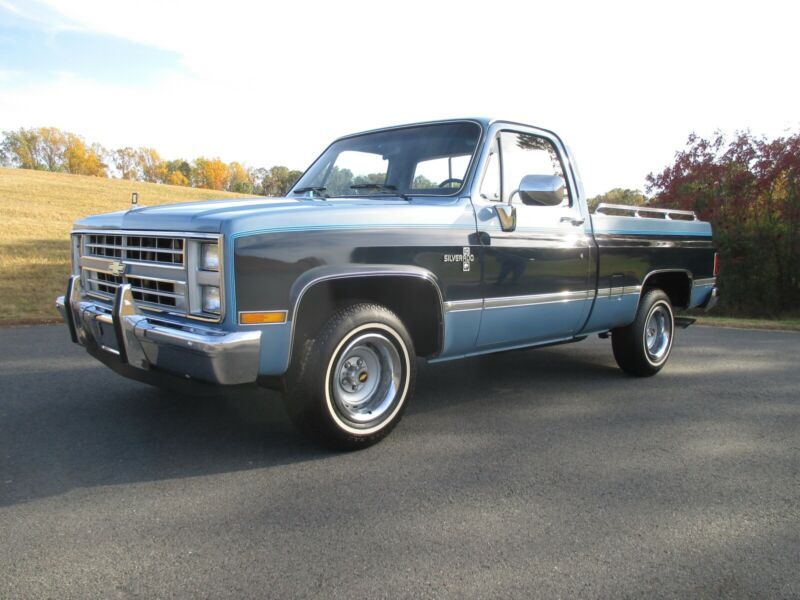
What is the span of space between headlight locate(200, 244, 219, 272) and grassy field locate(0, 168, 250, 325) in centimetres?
684

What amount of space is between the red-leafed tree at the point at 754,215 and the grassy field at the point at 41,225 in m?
16.7

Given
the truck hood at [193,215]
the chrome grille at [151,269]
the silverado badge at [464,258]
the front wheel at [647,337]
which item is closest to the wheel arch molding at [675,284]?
the front wheel at [647,337]

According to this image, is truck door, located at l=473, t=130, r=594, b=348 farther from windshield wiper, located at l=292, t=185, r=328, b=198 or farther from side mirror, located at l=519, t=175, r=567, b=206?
windshield wiper, located at l=292, t=185, r=328, b=198

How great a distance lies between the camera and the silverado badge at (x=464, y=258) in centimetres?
407

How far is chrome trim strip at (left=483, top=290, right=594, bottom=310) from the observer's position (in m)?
4.35

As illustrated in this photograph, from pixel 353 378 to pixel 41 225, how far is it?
70.2 feet

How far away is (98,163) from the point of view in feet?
287

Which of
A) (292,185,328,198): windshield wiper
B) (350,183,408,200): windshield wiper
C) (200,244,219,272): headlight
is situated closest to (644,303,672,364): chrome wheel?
(350,183,408,200): windshield wiper

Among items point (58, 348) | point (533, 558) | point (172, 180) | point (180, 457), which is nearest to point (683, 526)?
point (533, 558)

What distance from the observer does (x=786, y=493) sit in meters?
3.33

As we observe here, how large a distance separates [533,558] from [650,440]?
1866 millimetres

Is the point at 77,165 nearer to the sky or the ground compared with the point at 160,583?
nearer to the sky

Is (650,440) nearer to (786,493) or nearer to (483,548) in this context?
(786,493)

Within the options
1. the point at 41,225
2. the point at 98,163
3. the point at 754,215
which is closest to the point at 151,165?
the point at 98,163
